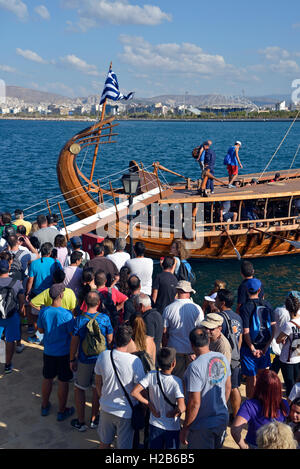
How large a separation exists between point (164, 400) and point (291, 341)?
2.07 meters

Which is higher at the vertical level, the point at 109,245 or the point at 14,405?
the point at 109,245

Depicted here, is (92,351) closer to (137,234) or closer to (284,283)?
(137,234)

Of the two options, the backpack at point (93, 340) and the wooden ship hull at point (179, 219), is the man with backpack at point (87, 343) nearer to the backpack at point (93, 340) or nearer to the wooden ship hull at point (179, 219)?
the backpack at point (93, 340)

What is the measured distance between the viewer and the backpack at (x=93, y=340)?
17.3 feet

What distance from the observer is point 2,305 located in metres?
6.42

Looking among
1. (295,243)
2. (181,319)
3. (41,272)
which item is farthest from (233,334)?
(295,243)

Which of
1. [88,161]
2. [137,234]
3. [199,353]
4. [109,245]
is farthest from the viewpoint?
[88,161]

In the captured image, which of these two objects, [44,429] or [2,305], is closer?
[44,429]

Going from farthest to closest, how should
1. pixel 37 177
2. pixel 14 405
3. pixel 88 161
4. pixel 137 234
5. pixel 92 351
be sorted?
pixel 88 161 → pixel 37 177 → pixel 137 234 → pixel 14 405 → pixel 92 351

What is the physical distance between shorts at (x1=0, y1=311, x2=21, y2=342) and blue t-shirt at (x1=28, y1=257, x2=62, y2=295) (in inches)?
26.6

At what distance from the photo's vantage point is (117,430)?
15.4 feet

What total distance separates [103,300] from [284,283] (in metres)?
10.1

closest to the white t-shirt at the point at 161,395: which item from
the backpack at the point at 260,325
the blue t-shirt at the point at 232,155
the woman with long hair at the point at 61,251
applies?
the backpack at the point at 260,325
